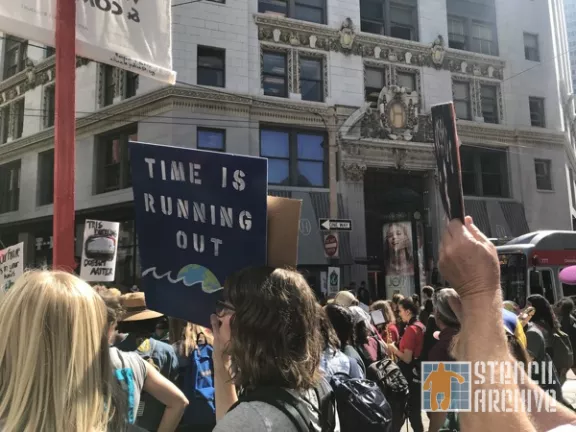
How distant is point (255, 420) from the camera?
1.49 m

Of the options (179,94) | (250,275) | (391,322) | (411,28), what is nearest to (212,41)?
(179,94)

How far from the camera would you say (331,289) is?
14500mm

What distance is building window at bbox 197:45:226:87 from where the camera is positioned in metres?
17.4

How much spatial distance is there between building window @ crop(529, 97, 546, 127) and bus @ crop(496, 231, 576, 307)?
38.4 ft

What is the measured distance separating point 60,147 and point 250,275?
60.1 inches

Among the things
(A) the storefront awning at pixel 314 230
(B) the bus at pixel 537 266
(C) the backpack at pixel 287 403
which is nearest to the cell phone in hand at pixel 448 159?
(C) the backpack at pixel 287 403

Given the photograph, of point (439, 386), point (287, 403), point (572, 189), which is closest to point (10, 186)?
point (439, 386)

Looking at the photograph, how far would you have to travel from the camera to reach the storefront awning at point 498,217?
69.8 feet

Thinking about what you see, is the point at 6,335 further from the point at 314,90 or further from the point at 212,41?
the point at 314,90

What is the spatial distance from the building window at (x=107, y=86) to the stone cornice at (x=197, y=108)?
0.57 metres

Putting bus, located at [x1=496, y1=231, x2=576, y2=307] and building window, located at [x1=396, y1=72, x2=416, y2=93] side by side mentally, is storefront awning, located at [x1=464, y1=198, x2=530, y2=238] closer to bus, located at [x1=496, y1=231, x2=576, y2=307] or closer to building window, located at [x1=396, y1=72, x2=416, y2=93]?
building window, located at [x1=396, y1=72, x2=416, y2=93]

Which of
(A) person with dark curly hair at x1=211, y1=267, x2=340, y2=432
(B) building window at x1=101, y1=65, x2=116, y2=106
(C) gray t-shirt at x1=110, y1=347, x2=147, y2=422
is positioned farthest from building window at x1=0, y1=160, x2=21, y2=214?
(A) person with dark curly hair at x1=211, y1=267, x2=340, y2=432

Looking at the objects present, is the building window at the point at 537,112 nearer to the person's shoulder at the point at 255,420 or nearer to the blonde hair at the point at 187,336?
the blonde hair at the point at 187,336

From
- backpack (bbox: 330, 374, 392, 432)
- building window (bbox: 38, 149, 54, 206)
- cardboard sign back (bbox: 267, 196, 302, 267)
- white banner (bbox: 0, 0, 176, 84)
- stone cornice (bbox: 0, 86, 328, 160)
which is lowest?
backpack (bbox: 330, 374, 392, 432)
